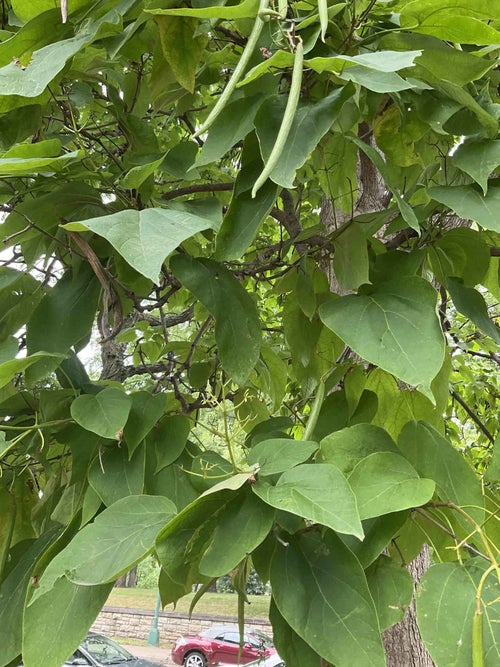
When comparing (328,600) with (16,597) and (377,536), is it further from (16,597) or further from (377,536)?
(16,597)

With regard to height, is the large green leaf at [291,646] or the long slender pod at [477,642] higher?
the long slender pod at [477,642]

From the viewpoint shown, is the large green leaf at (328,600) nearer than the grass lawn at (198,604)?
Yes

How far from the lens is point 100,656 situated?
173 inches

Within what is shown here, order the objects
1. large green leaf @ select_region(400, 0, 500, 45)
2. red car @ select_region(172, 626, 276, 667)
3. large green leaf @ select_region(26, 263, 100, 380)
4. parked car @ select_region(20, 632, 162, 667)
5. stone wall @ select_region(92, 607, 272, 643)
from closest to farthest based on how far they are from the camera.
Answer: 1. large green leaf @ select_region(400, 0, 500, 45)
2. large green leaf @ select_region(26, 263, 100, 380)
3. parked car @ select_region(20, 632, 162, 667)
4. red car @ select_region(172, 626, 276, 667)
5. stone wall @ select_region(92, 607, 272, 643)

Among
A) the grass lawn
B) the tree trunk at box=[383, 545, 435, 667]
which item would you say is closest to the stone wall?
the grass lawn

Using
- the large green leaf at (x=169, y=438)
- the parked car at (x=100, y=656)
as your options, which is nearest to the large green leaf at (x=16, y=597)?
the large green leaf at (x=169, y=438)

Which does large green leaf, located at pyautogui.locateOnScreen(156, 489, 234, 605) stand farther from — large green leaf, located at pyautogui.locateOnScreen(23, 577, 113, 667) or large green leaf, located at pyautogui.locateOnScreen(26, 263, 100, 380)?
large green leaf, located at pyautogui.locateOnScreen(26, 263, 100, 380)

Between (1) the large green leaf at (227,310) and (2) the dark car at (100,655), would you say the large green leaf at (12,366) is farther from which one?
(2) the dark car at (100,655)

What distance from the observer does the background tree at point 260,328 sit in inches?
14.2

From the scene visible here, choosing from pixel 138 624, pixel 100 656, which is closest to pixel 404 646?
pixel 100 656

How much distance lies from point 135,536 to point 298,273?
1.16 ft

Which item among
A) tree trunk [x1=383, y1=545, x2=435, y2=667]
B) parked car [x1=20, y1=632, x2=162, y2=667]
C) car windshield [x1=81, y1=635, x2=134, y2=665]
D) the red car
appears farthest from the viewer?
the red car

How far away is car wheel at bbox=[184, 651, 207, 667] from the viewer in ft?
19.1

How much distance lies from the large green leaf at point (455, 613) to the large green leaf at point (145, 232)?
0.79 ft
